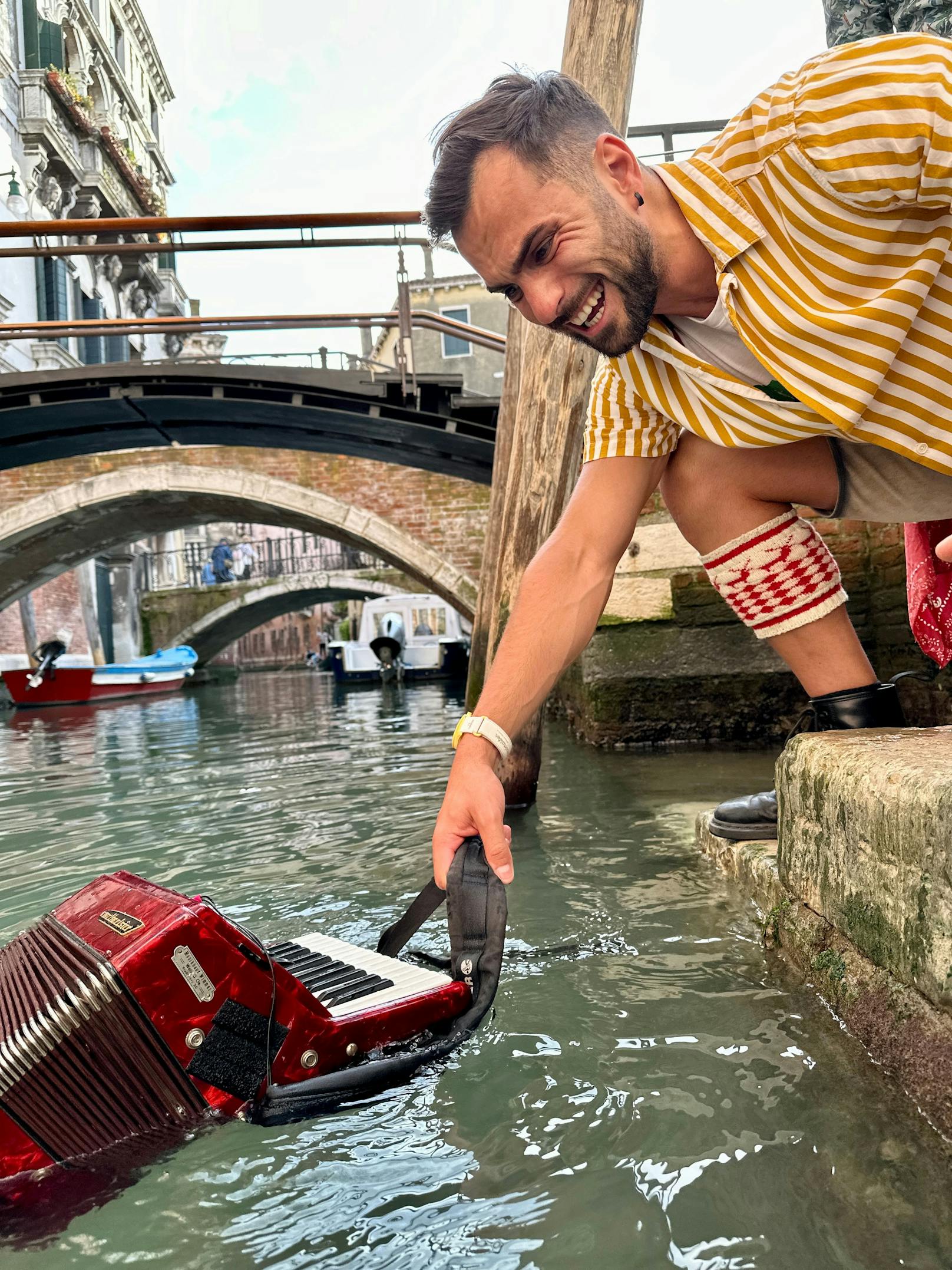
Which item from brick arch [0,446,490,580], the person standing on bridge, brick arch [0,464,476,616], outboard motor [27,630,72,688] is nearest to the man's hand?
brick arch [0,446,490,580]

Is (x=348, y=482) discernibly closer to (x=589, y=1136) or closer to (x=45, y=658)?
Result: (x=45, y=658)

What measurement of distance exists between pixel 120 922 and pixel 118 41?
1040 inches

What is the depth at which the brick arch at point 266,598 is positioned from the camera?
21797 millimetres

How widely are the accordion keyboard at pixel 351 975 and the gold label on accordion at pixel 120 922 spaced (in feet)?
0.84

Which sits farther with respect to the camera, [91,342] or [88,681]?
[91,342]

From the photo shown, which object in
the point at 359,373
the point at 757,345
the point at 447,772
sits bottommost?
the point at 447,772

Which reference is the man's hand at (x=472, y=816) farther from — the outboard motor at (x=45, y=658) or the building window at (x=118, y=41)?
the building window at (x=118, y=41)

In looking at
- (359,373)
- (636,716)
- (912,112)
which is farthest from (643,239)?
(359,373)

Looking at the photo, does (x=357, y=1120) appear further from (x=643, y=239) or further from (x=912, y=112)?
(x=912, y=112)

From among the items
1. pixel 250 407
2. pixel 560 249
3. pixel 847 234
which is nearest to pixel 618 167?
pixel 560 249

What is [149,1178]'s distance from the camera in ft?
3.70

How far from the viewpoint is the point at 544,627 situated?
147 centimetres

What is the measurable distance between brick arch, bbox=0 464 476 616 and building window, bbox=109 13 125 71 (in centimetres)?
1434

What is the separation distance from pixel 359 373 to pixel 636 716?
3.55 metres
